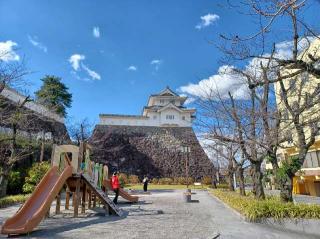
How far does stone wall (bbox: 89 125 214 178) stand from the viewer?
131 feet

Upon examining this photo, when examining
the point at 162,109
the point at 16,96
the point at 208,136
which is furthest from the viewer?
the point at 162,109

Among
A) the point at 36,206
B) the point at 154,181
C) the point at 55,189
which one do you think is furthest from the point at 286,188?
the point at 154,181

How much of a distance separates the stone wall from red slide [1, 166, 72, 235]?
2874 cm

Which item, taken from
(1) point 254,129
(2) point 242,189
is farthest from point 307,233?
(2) point 242,189

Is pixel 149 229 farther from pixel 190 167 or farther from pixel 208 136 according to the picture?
pixel 190 167

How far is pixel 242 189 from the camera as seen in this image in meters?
18.5

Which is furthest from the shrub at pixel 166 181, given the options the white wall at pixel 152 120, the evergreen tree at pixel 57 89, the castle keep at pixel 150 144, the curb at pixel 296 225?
the curb at pixel 296 225

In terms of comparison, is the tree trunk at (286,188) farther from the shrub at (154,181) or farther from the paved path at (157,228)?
the shrub at (154,181)

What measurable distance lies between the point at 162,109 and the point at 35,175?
28.2 m

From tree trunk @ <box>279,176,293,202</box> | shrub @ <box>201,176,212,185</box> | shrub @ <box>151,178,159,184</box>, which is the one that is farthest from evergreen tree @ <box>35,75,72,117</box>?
tree trunk @ <box>279,176,293,202</box>

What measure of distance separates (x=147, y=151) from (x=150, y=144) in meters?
1.17

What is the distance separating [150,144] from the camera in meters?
42.2

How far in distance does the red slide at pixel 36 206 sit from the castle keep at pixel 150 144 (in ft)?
91.1

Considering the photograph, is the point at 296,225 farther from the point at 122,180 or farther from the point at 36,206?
the point at 122,180
